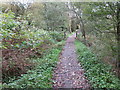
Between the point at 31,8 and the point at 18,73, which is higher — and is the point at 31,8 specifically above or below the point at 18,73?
above

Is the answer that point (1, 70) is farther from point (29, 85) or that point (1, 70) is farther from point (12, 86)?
point (29, 85)

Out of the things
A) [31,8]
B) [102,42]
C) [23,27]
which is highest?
[31,8]

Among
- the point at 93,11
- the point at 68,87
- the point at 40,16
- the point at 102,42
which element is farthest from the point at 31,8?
the point at 68,87

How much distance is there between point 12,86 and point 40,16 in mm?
10923

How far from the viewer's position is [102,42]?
202 inches

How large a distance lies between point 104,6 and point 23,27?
424 cm

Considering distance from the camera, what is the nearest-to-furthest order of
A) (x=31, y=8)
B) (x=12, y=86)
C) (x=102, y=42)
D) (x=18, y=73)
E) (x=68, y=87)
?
(x=12, y=86)
(x=68, y=87)
(x=18, y=73)
(x=102, y=42)
(x=31, y=8)

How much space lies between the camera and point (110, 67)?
490cm

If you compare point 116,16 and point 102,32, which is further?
point 102,32

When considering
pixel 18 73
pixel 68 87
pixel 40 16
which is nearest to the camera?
pixel 68 87

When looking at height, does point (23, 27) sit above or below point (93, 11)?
below

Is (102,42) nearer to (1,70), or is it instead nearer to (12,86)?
(12,86)

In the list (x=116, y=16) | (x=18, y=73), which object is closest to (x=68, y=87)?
(x=18, y=73)

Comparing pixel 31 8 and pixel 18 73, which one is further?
pixel 31 8
